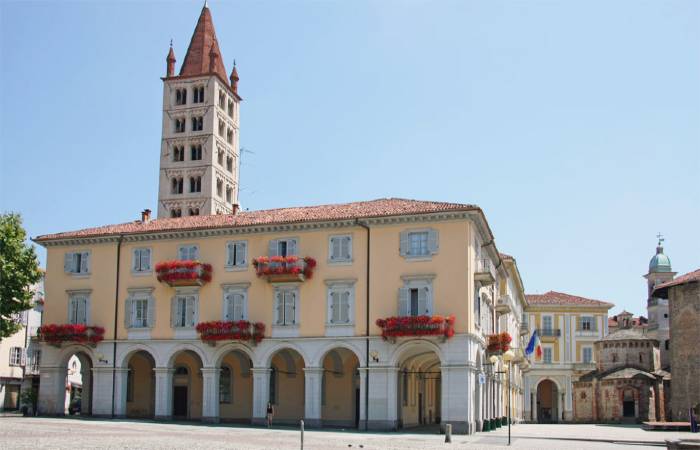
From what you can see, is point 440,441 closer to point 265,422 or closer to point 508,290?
point 265,422

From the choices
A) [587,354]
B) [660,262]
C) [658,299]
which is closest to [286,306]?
[587,354]

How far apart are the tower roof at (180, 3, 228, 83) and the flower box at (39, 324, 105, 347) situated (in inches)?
1946

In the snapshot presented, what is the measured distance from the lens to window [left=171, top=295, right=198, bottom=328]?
165 ft

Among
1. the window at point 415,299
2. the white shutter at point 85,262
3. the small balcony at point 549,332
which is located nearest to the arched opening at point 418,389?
the window at point 415,299

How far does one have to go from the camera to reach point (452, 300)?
45.2 m

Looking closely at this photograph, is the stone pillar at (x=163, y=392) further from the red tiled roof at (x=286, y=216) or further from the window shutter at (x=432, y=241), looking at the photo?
the window shutter at (x=432, y=241)

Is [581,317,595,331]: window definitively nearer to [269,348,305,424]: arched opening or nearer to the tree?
[269,348,305,424]: arched opening

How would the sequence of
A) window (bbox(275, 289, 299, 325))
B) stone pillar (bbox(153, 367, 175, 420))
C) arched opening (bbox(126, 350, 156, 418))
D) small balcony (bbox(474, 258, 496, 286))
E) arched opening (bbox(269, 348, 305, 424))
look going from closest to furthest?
small balcony (bbox(474, 258, 496, 286)), window (bbox(275, 289, 299, 325)), stone pillar (bbox(153, 367, 175, 420)), arched opening (bbox(269, 348, 305, 424)), arched opening (bbox(126, 350, 156, 418))

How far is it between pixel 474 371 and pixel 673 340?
88.5 feet

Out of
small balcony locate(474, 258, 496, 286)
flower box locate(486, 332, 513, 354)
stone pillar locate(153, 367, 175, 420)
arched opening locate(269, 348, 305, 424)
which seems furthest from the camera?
arched opening locate(269, 348, 305, 424)

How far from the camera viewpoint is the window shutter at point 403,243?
4650 centimetres

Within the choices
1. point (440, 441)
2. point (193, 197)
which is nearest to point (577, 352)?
point (193, 197)

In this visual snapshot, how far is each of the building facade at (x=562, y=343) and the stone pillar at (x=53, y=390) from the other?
202ft

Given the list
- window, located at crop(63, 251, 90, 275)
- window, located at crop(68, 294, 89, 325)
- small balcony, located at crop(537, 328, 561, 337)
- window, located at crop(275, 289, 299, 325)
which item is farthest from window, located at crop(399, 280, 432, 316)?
small balcony, located at crop(537, 328, 561, 337)
